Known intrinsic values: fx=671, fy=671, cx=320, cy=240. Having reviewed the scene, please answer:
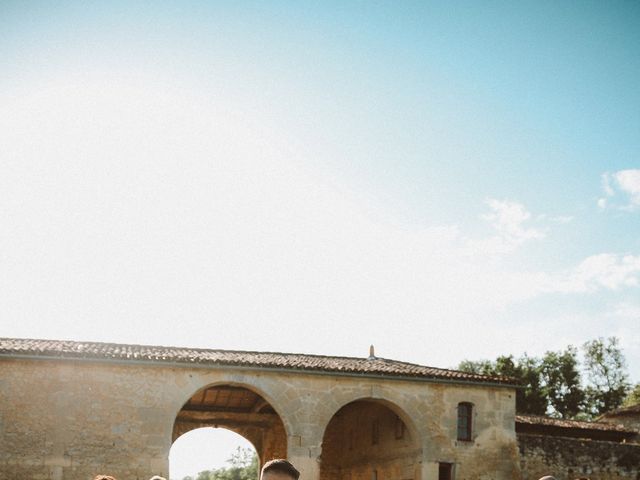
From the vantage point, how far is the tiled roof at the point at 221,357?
1803cm

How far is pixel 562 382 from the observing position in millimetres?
51938

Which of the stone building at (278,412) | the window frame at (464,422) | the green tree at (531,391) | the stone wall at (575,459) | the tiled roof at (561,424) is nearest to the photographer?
the stone building at (278,412)

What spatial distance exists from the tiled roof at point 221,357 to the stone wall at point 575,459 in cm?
236

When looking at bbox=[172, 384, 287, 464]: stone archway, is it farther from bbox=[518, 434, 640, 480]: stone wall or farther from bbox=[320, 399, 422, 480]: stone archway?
bbox=[518, 434, 640, 480]: stone wall

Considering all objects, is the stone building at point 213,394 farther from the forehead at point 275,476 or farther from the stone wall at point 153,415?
the forehead at point 275,476

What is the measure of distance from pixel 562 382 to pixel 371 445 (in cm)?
3249

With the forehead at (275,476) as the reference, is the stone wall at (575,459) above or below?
below

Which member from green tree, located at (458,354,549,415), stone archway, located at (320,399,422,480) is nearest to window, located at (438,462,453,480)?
stone archway, located at (320,399,422,480)

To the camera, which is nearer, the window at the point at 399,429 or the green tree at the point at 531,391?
the window at the point at 399,429

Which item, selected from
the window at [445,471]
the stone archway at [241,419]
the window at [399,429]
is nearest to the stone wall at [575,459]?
the window at [445,471]

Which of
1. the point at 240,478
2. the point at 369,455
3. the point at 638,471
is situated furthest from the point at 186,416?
the point at 240,478

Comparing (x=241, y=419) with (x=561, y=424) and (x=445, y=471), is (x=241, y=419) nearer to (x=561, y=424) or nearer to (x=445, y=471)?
(x=445, y=471)

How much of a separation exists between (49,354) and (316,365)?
7430mm

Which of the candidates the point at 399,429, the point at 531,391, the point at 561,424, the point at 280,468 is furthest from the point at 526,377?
the point at 280,468
